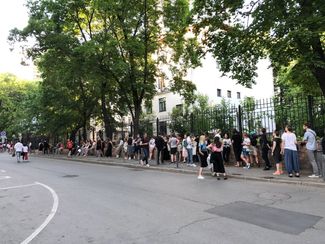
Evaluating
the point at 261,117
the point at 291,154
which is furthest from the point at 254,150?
the point at 291,154

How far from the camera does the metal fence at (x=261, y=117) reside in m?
16.1

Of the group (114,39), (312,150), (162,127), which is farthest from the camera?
(162,127)

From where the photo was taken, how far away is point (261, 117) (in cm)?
1856

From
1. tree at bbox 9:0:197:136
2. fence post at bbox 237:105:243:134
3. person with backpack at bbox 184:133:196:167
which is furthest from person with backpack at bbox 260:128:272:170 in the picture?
tree at bbox 9:0:197:136

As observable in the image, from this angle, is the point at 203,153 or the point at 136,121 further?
the point at 136,121

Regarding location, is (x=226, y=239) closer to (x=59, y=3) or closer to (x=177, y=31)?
(x=177, y=31)

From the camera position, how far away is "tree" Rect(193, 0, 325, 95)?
48.8 feet

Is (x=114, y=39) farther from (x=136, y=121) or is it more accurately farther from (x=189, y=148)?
(x=189, y=148)

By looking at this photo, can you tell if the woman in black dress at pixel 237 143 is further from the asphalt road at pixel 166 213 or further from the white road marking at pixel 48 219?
the white road marking at pixel 48 219

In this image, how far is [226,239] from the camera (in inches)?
253

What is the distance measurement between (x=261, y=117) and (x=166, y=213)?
11261mm

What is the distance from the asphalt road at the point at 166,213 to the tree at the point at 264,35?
5857 mm

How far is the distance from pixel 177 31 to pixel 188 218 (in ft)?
69.5

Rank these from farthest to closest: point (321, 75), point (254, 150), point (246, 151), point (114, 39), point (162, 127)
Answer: point (162, 127), point (114, 39), point (246, 151), point (254, 150), point (321, 75)
